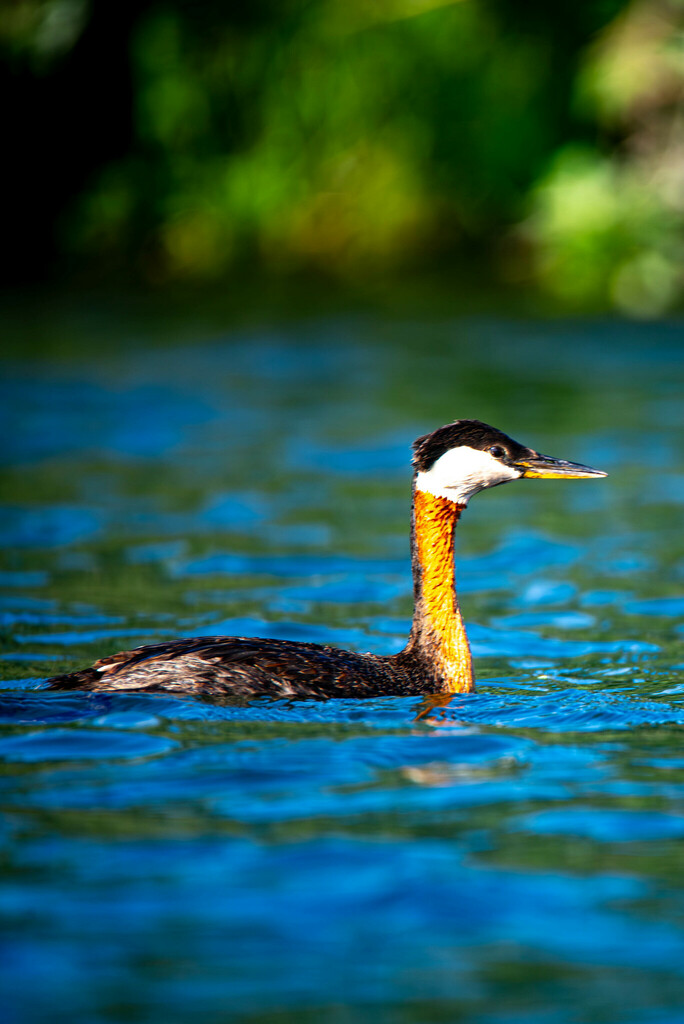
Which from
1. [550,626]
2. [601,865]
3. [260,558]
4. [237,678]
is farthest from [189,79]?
[601,865]

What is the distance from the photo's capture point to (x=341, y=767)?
18.3 feet

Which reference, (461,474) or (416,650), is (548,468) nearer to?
(461,474)

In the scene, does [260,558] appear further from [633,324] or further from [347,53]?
[347,53]

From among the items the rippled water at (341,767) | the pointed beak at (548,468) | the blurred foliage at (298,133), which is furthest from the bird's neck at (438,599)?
the blurred foliage at (298,133)

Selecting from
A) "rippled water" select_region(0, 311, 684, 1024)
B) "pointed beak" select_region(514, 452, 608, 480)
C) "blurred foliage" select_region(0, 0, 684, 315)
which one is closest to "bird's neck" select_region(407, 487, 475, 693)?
"rippled water" select_region(0, 311, 684, 1024)

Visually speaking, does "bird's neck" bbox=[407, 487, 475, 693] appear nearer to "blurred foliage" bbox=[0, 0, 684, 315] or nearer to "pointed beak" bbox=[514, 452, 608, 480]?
"pointed beak" bbox=[514, 452, 608, 480]

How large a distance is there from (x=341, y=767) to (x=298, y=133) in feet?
62.1

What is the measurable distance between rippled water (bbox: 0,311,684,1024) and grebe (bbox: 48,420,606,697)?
12cm

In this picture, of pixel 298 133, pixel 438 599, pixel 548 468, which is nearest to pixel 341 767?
pixel 438 599

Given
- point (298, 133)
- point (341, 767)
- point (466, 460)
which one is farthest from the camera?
point (298, 133)

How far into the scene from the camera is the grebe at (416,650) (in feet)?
20.5

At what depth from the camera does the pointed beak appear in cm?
677

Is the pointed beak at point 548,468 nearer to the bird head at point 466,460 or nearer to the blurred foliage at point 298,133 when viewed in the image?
the bird head at point 466,460

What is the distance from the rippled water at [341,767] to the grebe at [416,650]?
0.39 ft
